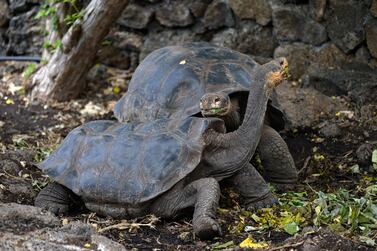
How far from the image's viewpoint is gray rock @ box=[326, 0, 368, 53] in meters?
6.09

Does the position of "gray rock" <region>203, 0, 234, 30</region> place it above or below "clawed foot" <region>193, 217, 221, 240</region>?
above

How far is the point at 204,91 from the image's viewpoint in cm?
454

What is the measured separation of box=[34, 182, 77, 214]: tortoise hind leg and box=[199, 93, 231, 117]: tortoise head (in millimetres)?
969

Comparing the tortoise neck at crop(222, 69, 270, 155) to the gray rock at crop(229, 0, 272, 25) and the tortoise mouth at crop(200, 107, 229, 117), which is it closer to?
the tortoise mouth at crop(200, 107, 229, 117)

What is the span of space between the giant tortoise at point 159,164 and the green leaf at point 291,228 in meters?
0.39

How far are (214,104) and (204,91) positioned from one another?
41 centimetres

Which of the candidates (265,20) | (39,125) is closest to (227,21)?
(265,20)

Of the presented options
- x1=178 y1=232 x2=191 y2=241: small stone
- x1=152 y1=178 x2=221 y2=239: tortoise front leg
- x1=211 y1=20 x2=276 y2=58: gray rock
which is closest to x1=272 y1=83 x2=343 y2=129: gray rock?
x1=211 y1=20 x2=276 y2=58: gray rock

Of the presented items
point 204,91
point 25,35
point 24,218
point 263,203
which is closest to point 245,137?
point 263,203

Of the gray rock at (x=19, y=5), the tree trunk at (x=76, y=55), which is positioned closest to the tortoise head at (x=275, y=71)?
the tree trunk at (x=76, y=55)

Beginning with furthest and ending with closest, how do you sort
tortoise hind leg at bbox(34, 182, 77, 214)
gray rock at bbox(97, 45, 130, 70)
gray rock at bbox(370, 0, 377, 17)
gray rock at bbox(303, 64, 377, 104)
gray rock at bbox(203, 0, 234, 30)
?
gray rock at bbox(97, 45, 130, 70) → gray rock at bbox(203, 0, 234, 30) → gray rock at bbox(303, 64, 377, 104) → gray rock at bbox(370, 0, 377, 17) → tortoise hind leg at bbox(34, 182, 77, 214)

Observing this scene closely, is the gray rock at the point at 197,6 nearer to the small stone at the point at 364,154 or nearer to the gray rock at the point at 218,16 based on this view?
the gray rock at the point at 218,16

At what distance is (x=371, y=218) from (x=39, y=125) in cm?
358

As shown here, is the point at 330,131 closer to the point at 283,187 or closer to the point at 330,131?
the point at 330,131
